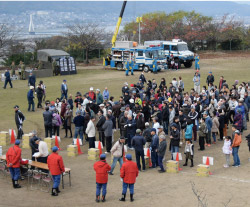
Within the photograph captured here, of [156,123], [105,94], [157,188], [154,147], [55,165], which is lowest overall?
[157,188]

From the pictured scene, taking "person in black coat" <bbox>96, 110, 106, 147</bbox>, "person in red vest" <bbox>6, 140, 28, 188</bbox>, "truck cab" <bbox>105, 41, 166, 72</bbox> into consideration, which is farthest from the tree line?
"person in red vest" <bbox>6, 140, 28, 188</bbox>

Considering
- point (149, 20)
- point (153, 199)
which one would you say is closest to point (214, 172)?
point (153, 199)

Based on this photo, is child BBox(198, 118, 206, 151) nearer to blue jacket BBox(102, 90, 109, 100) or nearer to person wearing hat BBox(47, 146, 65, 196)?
person wearing hat BBox(47, 146, 65, 196)

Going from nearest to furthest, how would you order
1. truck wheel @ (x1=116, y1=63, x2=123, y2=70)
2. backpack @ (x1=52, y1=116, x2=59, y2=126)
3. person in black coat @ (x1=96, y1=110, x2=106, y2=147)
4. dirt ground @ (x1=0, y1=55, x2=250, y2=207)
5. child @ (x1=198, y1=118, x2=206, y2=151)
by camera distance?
1. dirt ground @ (x1=0, y1=55, x2=250, y2=207)
2. child @ (x1=198, y1=118, x2=206, y2=151)
3. person in black coat @ (x1=96, y1=110, x2=106, y2=147)
4. backpack @ (x1=52, y1=116, x2=59, y2=126)
5. truck wheel @ (x1=116, y1=63, x2=123, y2=70)

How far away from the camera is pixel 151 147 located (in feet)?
45.1

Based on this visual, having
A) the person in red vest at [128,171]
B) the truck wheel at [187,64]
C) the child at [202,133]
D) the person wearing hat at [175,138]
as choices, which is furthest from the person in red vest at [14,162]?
the truck wheel at [187,64]

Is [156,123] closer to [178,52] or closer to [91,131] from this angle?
[91,131]

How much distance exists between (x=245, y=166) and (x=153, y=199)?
411 centimetres

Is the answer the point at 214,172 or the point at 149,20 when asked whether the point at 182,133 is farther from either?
the point at 149,20

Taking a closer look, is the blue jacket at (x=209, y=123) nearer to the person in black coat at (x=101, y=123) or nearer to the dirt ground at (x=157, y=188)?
the dirt ground at (x=157, y=188)

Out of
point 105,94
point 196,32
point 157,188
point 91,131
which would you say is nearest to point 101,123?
point 91,131

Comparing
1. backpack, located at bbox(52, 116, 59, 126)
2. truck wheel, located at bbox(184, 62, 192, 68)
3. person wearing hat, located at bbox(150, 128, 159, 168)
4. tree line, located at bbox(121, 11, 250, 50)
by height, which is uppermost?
tree line, located at bbox(121, 11, 250, 50)

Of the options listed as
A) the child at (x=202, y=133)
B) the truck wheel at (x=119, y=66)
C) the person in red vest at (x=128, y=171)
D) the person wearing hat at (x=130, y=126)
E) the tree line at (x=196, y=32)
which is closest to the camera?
the person in red vest at (x=128, y=171)

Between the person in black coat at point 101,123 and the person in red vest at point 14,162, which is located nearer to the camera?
the person in red vest at point 14,162
